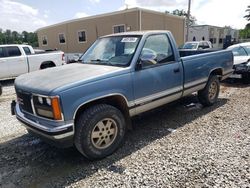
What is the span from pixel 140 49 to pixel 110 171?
207 cm

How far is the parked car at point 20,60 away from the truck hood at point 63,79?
726cm

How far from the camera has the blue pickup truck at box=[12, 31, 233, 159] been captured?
308cm

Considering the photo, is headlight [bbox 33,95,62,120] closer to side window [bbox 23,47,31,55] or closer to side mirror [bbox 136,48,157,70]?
side mirror [bbox 136,48,157,70]

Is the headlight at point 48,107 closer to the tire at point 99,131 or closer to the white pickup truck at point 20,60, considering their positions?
the tire at point 99,131

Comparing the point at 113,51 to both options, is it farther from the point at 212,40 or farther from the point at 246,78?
the point at 212,40

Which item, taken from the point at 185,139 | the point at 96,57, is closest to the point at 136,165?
the point at 185,139

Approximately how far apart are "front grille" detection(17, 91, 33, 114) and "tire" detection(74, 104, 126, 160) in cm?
78

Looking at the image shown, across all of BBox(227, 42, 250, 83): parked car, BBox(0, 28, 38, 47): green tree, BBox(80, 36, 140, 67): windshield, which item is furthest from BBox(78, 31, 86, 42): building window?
A: BBox(0, 28, 38, 47): green tree

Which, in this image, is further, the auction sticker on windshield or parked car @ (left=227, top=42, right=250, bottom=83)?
parked car @ (left=227, top=42, right=250, bottom=83)

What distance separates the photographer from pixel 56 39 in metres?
28.6

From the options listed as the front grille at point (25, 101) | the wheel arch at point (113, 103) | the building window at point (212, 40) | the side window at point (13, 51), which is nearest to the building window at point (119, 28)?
the side window at point (13, 51)

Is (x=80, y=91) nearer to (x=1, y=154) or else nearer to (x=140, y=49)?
(x=140, y=49)

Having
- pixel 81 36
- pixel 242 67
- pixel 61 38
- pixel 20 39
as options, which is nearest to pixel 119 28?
pixel 81 36

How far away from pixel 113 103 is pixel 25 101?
137 cm
